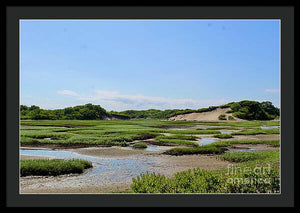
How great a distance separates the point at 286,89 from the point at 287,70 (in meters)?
0.24

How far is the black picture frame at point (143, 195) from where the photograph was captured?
7.72 ft

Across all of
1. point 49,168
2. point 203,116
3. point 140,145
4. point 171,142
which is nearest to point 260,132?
point 203,116

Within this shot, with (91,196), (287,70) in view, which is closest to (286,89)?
(287,70)

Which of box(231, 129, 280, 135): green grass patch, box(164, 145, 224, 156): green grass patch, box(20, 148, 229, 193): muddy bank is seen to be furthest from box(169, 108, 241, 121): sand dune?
box(20, 148, 229, 193): muddy bank

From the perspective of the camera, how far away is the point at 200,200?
236 cm

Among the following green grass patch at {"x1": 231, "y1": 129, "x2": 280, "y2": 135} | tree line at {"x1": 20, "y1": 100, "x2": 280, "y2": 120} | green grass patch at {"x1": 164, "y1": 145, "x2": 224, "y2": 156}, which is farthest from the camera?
green grass patch at {"x1": 231, "y1": 129, "x2": 280, "y2": 135}

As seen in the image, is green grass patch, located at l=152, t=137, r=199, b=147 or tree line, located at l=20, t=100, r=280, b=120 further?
tree line, located at l=20, t=100, r=280, b=120

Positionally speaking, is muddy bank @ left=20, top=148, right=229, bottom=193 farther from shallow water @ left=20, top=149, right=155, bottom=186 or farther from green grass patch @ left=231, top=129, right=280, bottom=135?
green grass patch @ left=231, top=129, right=280, bottom=135

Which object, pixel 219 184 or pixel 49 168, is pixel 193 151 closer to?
pixel 219 184

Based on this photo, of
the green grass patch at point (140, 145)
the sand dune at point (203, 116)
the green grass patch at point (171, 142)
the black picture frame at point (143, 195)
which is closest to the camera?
the black picture frame at point (143, 195)

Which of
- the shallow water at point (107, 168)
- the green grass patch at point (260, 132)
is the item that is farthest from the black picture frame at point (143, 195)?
the green grass patch at point (260, 132)

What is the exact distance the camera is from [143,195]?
2369 mm

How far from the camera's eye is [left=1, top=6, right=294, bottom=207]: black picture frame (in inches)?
92.6

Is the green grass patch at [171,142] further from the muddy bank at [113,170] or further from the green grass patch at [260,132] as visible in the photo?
the green grass patch at [260,132]
